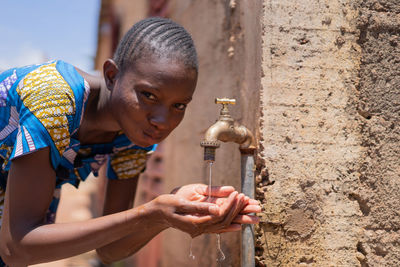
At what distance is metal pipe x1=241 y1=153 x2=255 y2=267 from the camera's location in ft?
6.04

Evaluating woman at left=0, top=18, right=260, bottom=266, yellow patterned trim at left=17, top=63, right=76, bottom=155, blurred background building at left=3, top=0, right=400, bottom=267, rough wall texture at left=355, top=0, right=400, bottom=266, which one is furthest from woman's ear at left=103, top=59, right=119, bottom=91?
rough wall texture at left=355, top=0, right=400, bottom=266

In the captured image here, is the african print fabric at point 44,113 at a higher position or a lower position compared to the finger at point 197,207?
higher

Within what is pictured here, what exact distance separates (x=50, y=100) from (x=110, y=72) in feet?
0.95

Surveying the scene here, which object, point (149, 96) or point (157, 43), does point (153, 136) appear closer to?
point (149, 96)

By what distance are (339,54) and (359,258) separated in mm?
872

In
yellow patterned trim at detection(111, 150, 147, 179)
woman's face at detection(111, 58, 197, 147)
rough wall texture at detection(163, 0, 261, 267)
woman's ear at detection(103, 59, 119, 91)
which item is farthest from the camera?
yellow patterned trim at detection(111, 150, 147, 179)

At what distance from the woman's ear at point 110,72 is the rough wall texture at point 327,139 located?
0.61 metres

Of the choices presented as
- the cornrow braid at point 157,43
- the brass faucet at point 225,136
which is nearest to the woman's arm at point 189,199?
the brass faucet at point 225,136

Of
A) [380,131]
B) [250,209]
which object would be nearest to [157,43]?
[250,209]

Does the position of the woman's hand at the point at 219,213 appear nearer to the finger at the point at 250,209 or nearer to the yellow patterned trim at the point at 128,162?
the finger at the point at 250,209

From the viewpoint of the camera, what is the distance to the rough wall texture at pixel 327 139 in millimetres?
1903

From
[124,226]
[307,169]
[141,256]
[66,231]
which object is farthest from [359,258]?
[141,256]

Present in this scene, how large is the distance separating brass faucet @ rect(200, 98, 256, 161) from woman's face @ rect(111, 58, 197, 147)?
149 millimetres

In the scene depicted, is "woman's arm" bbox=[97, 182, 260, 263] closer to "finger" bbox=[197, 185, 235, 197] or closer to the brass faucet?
"finger" bbox=[197, 185, 235, 197]
